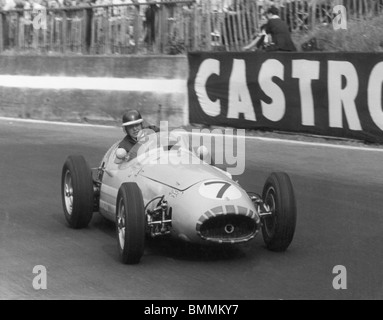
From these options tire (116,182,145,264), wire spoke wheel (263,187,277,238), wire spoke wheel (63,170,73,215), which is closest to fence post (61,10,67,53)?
wire spoke wheel (63,170,73,215)

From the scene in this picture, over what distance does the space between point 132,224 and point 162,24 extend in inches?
451

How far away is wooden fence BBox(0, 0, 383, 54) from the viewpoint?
53.9ft

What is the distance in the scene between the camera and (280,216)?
24.3 feet

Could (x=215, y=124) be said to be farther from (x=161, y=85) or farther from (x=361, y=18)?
(x=361, y=18)

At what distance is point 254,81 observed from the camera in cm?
1570

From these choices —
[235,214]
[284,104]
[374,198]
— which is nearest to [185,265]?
[235,214]

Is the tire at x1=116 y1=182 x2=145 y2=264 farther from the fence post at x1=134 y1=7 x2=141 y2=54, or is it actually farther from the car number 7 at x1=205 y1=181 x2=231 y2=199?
the fence post at x1=134 y1=7 x2=141 y2=54

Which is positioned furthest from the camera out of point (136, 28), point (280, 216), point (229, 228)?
point (136, 28)

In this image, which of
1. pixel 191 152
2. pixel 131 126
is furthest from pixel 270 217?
pixel 131 126

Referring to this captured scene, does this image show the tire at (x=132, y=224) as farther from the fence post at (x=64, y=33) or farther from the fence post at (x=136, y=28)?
the fence post at (x=64, y=33)

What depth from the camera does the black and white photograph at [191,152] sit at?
7008 millimetres

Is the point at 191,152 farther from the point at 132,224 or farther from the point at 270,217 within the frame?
the point at 132,224

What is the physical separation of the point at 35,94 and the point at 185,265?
511 inches
